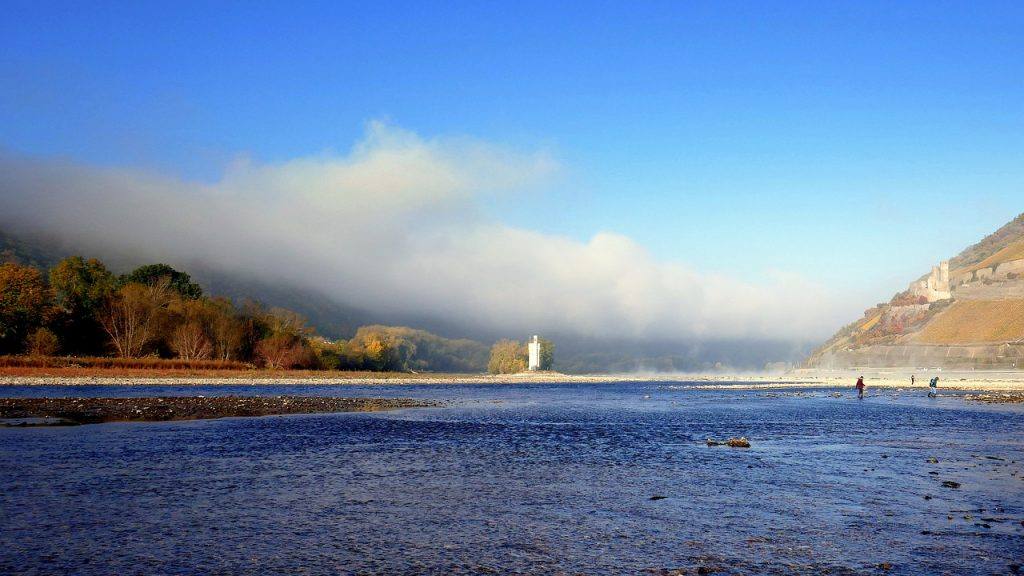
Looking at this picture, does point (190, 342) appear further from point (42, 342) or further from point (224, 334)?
point (42, 342)

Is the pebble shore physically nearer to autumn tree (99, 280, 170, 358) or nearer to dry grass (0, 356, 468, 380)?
dry grass (0, 356, 468, 380)

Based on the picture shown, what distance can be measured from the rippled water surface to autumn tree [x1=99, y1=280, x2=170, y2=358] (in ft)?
351

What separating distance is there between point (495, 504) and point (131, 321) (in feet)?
444

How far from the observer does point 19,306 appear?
117 m

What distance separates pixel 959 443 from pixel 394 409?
1729 inches

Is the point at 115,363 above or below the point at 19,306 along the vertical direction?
below

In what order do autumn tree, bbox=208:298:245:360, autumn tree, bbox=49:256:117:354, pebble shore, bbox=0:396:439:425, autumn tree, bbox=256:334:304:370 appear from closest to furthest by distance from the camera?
pebble shore, bbox=0:396:439:425, autumn tree, bbox=49:256:117:354, autumn tree, bbox=208:298:245:360, autumn tree, bbox=256:334:304:370

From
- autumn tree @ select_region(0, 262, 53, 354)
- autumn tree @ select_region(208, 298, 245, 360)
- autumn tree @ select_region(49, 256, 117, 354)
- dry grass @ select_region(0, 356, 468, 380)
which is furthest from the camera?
autumn tree @ select_region(208, 298, 245, 360)

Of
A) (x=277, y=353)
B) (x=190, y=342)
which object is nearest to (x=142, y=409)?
(x=190, y=342)

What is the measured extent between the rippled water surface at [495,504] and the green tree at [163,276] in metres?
139

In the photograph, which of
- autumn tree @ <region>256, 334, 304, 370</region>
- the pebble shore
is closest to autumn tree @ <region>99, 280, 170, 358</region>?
autumn tree @ <region>256, 334, 304, 370</region>

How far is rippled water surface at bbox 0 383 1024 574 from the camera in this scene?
1441cm

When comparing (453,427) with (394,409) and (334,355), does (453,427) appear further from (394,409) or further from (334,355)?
(334,355)

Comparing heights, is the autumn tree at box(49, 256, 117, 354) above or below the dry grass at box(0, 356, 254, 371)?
above
